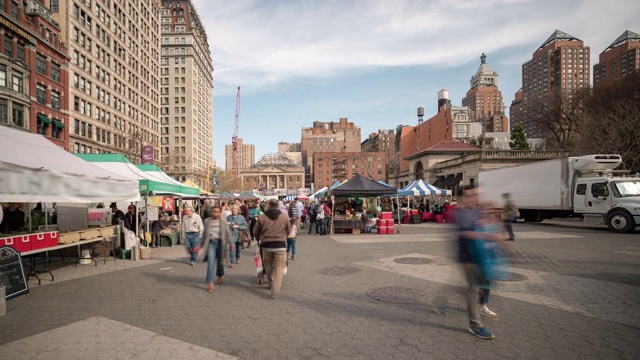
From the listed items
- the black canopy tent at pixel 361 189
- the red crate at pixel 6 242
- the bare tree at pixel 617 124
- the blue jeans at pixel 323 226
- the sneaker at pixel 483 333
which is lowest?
the blue jeans at pixel 323 226

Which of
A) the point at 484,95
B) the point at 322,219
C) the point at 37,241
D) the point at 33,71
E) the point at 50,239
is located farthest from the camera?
the point at 484,95

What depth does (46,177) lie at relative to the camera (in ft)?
24.4

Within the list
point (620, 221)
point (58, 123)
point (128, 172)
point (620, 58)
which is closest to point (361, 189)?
point (128, 172)

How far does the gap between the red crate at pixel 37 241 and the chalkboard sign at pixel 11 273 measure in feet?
3.21

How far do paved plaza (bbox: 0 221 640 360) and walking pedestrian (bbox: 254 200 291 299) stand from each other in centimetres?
42

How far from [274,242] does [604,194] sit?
17.5 meters

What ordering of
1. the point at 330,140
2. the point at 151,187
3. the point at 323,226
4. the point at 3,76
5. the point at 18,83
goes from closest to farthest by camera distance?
the point at 151,187 → the point at 323,226 → the point at 3,76 → the point at 18,83 → the point at 330,140

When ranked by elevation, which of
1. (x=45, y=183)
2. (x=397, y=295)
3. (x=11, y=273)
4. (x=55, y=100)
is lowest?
(x=397, y=295)

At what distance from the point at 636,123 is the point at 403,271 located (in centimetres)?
3191

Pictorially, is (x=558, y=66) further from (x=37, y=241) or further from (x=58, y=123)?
(x=37, y=241)

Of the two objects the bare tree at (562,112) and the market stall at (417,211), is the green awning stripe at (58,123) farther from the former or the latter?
the bare tree at (562,112)

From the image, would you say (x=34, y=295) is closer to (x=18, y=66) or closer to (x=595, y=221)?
(x=595, y=221)

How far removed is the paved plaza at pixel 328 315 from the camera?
4.19m

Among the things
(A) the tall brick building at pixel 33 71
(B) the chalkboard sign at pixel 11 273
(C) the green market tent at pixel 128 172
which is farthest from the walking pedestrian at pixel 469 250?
(A) the tall brick building at pixel 33 71
